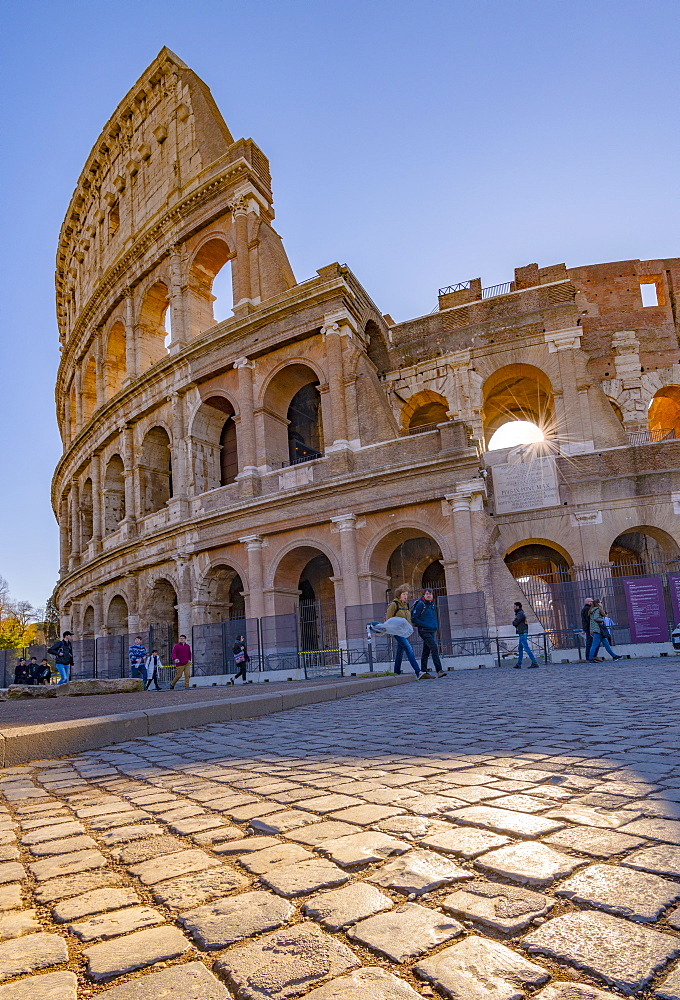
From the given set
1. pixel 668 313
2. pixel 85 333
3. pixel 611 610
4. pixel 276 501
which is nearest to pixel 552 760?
pixel 611 610

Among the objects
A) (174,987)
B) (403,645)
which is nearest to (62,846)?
(174,987)

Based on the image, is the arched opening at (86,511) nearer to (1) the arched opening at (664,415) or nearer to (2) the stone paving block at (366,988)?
(1) the arched opening at (664,415)

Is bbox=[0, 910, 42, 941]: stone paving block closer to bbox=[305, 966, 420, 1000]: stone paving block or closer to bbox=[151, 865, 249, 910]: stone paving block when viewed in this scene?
bbox=[151, 865, 249, 910]: stone paving block

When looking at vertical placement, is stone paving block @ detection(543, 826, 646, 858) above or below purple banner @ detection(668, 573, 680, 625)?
below

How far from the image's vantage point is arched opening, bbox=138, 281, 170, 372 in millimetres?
26031

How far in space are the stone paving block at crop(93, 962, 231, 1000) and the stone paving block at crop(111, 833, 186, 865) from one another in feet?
3.13

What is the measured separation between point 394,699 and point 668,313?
20529 millimetres

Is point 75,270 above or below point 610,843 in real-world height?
above

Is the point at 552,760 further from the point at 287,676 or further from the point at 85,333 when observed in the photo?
the point at 85,333

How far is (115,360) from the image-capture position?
29109mm

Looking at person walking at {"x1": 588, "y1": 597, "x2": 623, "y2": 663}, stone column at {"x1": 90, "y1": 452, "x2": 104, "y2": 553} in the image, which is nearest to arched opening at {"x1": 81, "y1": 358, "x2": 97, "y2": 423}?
stone column at {"x1": 90, "y1": 452, "x2": 104, "y2": 553}

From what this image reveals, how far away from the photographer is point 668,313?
23578 millimetres

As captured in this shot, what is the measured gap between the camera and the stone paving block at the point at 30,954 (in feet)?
5.80

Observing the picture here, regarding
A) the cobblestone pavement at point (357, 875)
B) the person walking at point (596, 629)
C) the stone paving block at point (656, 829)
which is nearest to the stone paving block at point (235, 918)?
the cobblestone pavement at point (357, 875)
